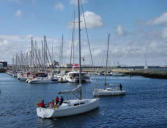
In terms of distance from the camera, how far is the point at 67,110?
3014 cm

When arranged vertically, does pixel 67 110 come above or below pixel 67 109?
below

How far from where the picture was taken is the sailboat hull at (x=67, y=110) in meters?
29.3

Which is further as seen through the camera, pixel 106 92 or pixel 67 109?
pixel 106 92

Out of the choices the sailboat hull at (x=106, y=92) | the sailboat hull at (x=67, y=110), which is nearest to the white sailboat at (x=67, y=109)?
the sailboat hull at (x=67, y=110)

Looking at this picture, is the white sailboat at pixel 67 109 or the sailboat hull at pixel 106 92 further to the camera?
the sailboat hull at pixel 106 92

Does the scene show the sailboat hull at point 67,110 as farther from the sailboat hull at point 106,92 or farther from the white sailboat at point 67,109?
the sailboat hull at point 106,92

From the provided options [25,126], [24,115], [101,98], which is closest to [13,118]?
[24,115]

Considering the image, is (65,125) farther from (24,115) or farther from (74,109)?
(24,115)

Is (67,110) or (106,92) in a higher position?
(106,92)

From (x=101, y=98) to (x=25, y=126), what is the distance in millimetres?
22640

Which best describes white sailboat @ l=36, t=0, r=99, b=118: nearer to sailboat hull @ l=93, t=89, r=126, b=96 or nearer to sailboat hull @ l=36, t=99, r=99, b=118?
sailboat hull @ l=36, t=99, r=99, b=118

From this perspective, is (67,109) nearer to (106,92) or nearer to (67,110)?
(67,110)

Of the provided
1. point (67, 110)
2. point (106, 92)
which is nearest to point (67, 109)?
point (67, 110)

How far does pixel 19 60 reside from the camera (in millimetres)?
158625
